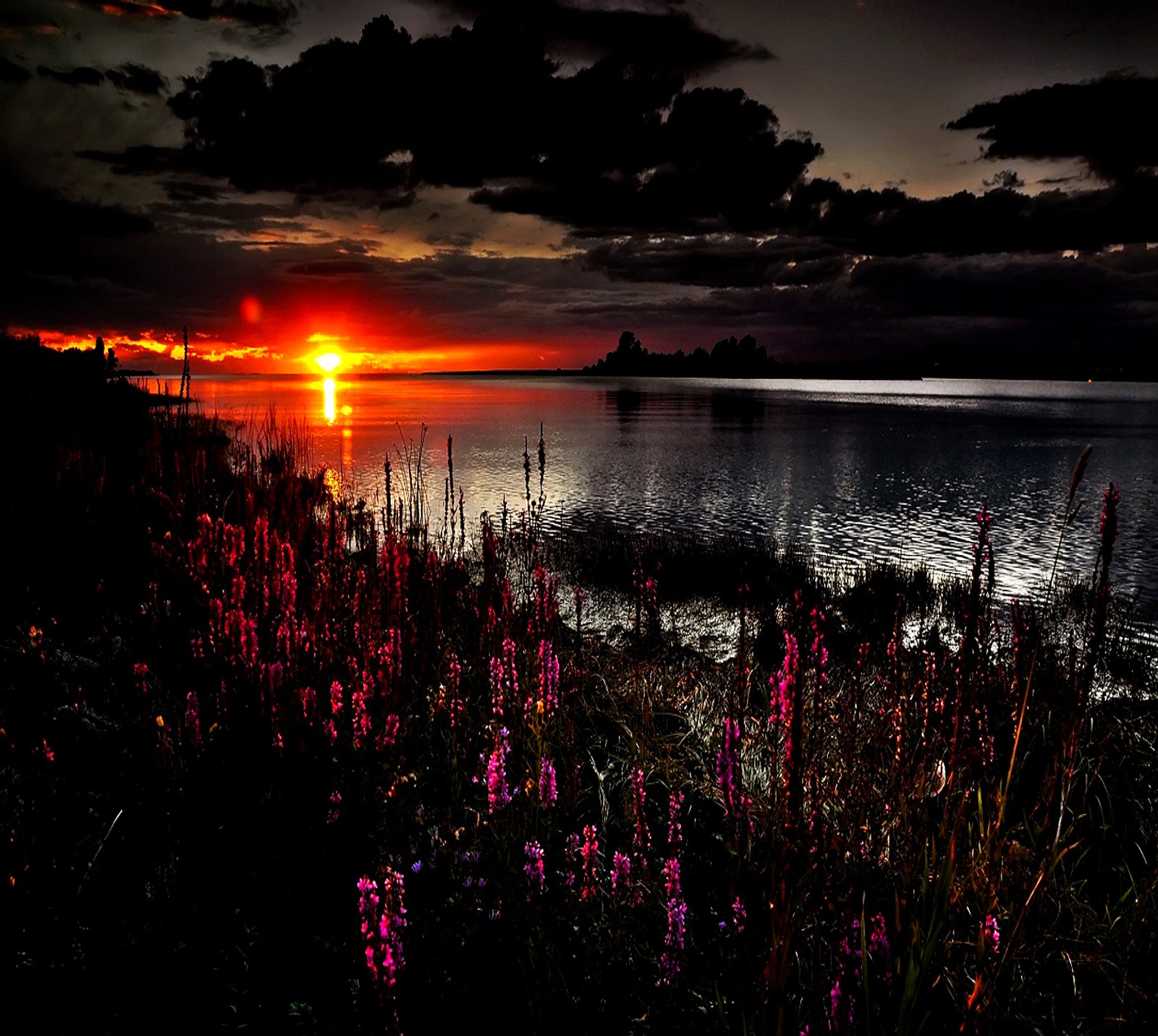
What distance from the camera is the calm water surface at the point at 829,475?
18688mm

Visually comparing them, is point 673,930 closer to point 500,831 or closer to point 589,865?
point 589,865

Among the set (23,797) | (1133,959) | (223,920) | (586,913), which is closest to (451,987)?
(586,913)

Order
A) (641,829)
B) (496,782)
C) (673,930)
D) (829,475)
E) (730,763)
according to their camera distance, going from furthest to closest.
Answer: (829,475) → (496,782) → (641,829) → (673,930) → (730,763)

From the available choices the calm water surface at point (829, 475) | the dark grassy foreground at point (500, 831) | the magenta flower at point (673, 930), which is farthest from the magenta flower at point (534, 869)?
the calm water surface at point (829, 475)

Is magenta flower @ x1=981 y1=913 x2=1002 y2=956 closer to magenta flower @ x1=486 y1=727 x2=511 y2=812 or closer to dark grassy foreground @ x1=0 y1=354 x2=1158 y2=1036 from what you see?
dark grassy foreground @ x1=0 y1=354 x2=1158 y2=1036

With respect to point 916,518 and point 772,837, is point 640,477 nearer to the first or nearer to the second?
point 916,518

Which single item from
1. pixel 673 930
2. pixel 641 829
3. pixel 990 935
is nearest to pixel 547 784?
pixel 641 829

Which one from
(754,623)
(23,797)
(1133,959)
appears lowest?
(754,623)

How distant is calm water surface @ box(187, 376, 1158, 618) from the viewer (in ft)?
61.3

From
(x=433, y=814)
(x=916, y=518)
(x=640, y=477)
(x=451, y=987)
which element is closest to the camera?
(x=451, y=987)

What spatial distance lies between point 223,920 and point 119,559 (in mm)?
4431

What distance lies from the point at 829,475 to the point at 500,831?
31.2 metres

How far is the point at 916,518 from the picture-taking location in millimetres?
22328

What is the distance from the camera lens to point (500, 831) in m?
3.00
